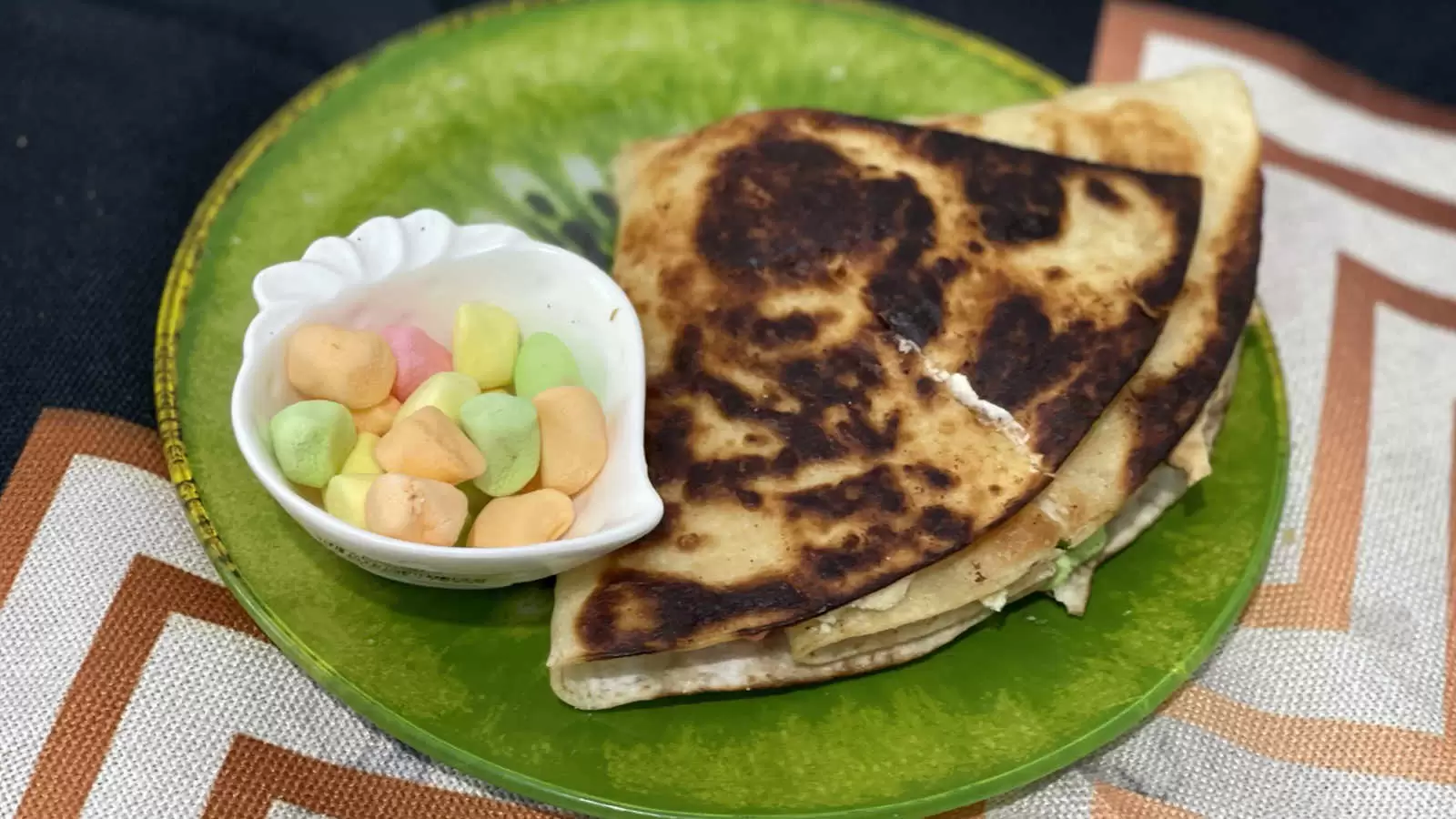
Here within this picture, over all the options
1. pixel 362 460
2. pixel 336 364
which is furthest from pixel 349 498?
pixel 336 364

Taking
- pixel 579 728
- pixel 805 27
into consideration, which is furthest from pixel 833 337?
pixel 805 27

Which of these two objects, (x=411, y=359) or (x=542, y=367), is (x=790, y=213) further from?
(x=411, y=359)

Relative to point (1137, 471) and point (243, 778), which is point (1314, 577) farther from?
point (243, 778)

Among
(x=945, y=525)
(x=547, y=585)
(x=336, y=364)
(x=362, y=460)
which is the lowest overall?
(x=547, y=585)

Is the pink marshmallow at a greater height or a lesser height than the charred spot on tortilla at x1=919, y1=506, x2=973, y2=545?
greater

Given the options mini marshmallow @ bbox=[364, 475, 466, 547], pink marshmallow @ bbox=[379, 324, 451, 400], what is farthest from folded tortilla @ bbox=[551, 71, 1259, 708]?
pink marshmallow @ bbox=[379, 324, 451, 400]

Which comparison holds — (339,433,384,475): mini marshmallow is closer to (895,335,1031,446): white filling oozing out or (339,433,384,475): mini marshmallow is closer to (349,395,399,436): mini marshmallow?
(349,395,399,436): mini marshmallow

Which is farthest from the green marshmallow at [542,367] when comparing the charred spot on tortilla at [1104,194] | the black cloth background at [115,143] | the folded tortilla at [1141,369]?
the charred spot on tortilla at [1104,194]

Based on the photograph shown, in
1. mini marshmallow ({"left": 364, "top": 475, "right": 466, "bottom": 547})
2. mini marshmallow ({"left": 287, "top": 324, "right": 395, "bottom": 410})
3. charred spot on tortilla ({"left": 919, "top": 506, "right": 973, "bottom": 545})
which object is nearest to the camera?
mini marshmallow ({"left": 364, "top": 475, "right": 466, "bottom": 547})
